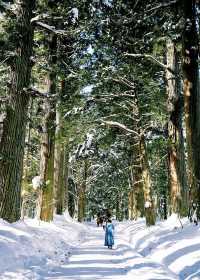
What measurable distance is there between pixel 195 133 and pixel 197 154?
57 centimetres

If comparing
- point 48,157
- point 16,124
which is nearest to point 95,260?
point 16,124

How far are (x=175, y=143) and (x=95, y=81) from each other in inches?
212

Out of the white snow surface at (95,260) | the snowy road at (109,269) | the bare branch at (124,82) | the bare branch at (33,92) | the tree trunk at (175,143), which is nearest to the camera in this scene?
the snowy road at (109,269)

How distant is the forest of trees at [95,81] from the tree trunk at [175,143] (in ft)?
0.14

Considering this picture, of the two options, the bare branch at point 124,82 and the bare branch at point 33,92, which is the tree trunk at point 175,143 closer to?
the bare branch at point 124,82

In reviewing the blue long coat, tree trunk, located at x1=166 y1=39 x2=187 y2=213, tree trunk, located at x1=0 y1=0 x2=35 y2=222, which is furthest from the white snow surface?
the blue long coat

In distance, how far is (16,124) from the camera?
1316 cm

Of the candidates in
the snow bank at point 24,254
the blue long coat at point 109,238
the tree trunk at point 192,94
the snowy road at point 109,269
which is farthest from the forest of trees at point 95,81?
the blue long coat at point 109,238

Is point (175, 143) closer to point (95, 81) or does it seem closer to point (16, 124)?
point (95, 81)

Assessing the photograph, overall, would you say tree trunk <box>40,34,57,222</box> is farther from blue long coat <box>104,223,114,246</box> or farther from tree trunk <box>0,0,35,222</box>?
tree trunk <box>0,0,35,222</box>

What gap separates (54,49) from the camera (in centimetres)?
1900

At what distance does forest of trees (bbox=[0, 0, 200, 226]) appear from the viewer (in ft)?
39.6

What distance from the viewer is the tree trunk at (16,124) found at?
1269 centimetres

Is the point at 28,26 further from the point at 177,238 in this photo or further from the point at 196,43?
the point at 177,238
